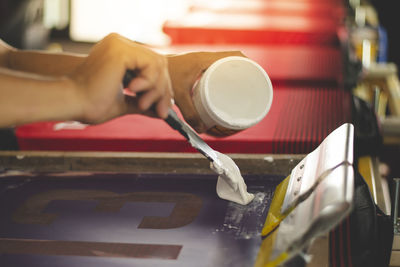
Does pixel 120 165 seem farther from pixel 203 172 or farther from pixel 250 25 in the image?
pixel 250 25

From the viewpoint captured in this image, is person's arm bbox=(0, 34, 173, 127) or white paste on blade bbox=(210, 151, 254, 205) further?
white paste on blade bbox=(210, 151, 254, 205)

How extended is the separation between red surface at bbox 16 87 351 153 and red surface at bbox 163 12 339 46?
1.29 m

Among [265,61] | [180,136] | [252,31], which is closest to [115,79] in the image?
[180,136]

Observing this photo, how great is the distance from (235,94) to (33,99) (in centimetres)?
42

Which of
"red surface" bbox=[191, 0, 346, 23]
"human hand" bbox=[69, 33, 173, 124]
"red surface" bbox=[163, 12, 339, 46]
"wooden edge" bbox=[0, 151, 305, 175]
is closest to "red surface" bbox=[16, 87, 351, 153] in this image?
"wooden edge" bbox=[0, 151, 305, 175]

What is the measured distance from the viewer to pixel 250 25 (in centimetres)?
330

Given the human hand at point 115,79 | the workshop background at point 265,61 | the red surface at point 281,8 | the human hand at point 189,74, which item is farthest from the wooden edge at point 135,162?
the red surface at point 281,8

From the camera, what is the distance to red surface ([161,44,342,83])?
236 cm

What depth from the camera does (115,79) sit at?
31.1 inches

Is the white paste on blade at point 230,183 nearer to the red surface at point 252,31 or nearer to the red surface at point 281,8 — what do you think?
the red surface at point 252,31

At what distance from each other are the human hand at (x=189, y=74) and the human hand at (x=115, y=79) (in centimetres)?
22

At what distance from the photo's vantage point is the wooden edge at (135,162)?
132 cm

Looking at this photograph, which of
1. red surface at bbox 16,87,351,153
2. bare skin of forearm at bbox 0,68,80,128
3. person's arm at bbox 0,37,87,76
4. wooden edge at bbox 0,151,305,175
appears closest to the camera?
bare skin of forearm at bbox 0,68,80,128

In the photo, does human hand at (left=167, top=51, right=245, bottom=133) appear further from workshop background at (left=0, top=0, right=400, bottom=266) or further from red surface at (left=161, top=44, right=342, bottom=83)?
red surface at (left=161, top=44, right=342, bottom=83)
